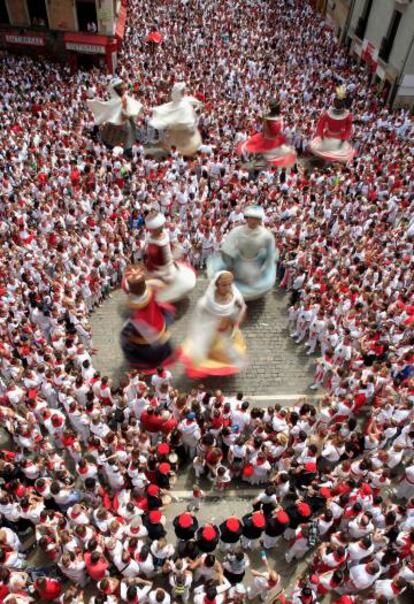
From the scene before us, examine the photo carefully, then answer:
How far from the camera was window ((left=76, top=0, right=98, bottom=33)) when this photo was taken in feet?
72.3

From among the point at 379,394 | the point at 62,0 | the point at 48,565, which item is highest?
the point at 62,0

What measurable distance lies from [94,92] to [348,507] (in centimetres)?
1750

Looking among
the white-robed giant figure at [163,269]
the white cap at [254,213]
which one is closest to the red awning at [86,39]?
the white-robed giant figure at [163,269]

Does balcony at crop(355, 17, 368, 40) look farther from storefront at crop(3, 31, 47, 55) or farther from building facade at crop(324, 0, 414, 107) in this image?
storefront at crop(3, 31, 47, 55)

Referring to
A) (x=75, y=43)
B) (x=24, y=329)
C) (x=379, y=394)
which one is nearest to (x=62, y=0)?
(x=75, y=43)

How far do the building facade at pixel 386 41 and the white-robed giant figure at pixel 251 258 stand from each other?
504 inches

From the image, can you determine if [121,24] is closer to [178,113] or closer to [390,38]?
[178,113]

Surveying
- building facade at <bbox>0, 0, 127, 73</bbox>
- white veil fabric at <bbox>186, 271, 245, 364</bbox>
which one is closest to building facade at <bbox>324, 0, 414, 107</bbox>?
building facade at <bbox>0, 0, 127, 73</bbox>

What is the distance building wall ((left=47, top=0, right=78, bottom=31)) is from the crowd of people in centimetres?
502

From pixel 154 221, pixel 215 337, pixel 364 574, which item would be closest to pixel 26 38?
pixel 154 221

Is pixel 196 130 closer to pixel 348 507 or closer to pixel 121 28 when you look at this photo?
pixel 121 28

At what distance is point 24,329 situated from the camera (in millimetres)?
10188

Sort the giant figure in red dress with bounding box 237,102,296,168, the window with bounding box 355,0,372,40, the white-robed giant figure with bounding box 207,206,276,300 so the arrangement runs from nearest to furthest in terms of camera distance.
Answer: the white-robed giant figure with bounding box 207,206,276,300
the giant figure in red dress with bounding box 237,102,296,168
the window with bounding box 355,0,372,40

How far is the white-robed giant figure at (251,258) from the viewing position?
38.7 ft
